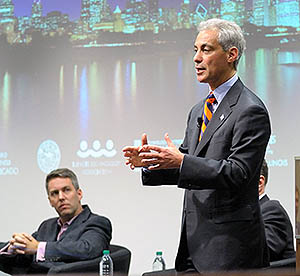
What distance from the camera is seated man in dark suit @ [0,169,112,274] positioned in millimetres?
3580

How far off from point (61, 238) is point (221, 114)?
197 centimetres

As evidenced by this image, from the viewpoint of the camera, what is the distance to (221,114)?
2.20 metres

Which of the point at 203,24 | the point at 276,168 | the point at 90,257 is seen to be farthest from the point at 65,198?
the point at 203,24

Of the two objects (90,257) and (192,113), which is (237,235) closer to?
(192,113)

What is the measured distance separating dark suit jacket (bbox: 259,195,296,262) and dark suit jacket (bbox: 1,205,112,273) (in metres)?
0.98

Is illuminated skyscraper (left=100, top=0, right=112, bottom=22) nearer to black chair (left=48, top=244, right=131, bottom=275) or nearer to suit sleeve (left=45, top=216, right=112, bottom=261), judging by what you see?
suit sleeve (left=45, top=216, right=112, bottom=261)

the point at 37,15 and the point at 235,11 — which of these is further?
the point at 37,15

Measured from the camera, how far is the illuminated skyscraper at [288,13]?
4773mm

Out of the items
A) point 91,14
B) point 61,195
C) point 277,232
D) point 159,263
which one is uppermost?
point 91,14

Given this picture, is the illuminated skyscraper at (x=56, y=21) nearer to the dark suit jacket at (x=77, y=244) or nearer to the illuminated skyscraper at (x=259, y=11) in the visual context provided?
the illuminated skyscraper at (x=259, y=11)

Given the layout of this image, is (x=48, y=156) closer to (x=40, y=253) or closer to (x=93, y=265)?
(x=40, y=253)

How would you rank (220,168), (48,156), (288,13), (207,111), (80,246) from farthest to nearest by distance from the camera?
1. (48,156)
2. (288,13)
3. (80,246)
4. (207,111)
5. (220,168)

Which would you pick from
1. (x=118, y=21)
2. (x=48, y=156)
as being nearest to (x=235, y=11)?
(x=118, y=21)

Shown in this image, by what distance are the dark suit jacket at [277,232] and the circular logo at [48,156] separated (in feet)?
7.60
